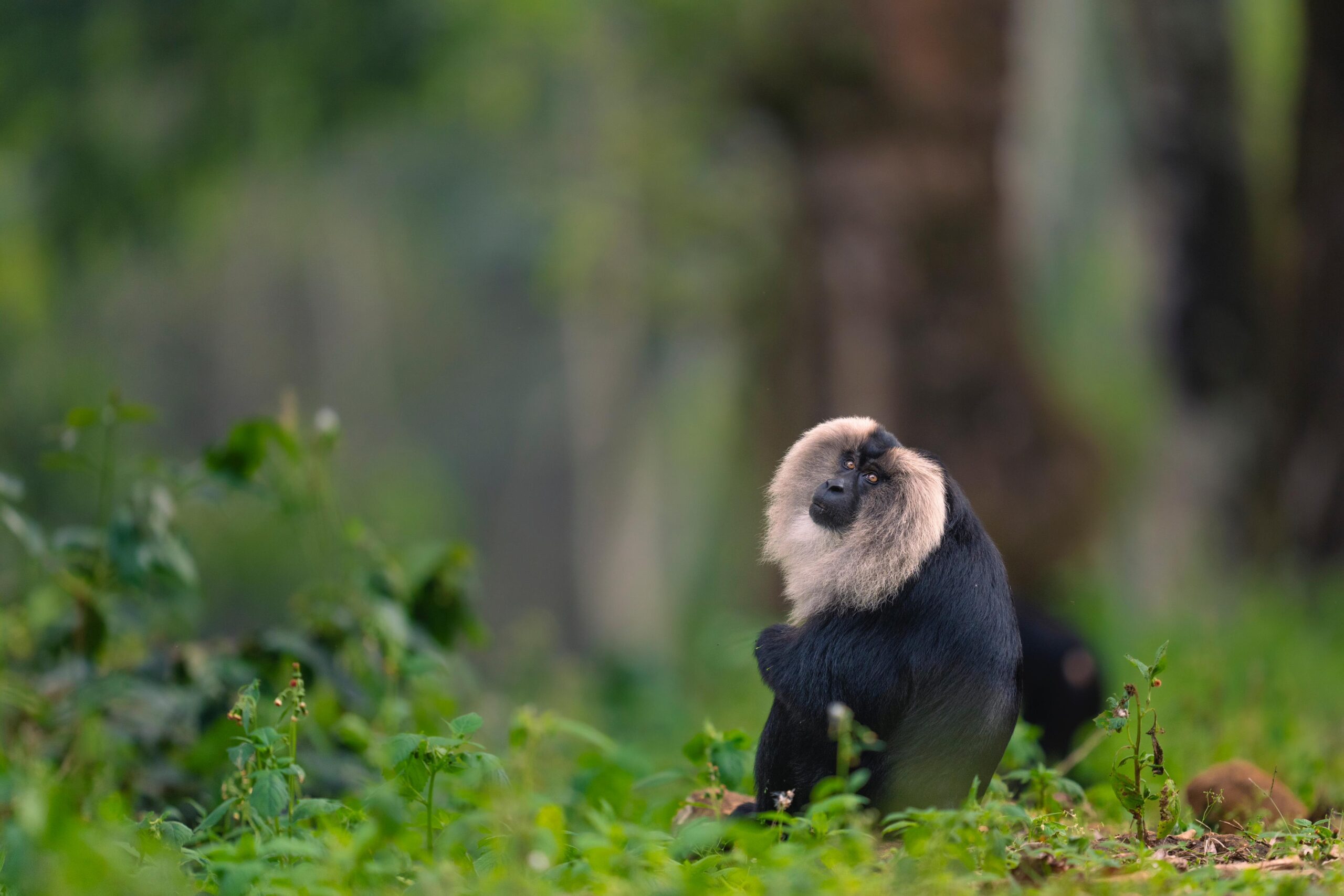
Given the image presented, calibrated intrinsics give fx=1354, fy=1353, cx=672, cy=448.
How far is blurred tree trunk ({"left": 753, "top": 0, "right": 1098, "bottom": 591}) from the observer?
923 centimetres

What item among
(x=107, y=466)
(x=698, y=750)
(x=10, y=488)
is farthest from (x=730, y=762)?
(x=10, y=488)

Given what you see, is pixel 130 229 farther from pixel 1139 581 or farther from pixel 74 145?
pixel 1139 581

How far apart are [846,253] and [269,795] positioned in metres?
7.29

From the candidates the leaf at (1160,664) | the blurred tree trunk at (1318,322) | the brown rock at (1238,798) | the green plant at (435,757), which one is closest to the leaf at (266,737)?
the green plant at (435,757)

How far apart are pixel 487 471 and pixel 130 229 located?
60.2ft

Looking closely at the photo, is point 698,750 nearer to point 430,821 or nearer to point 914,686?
point 914,686

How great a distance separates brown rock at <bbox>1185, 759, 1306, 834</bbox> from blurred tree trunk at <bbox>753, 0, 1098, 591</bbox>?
5.57 metres

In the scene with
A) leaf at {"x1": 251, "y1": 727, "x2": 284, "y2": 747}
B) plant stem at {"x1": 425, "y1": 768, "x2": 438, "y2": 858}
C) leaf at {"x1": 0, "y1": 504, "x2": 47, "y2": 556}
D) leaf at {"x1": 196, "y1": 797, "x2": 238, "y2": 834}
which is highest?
leaf at {"x1": 0, "y1": 504, "x2": 47, "y2": 556}

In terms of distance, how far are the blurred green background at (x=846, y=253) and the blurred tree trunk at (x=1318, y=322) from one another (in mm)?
27

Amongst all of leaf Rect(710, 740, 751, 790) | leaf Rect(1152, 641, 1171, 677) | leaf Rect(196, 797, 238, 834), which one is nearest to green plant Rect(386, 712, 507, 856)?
leaf Rect(196, 797, 238, 834)

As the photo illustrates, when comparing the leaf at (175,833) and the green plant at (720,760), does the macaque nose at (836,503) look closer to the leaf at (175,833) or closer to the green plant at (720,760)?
the green plant at (720,760)

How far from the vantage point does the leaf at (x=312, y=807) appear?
115 inches

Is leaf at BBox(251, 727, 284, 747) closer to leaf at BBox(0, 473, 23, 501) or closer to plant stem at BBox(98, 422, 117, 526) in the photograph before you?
plant stem at BBox(98, 422, 117, 526)

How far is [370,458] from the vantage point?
84.7 feet
